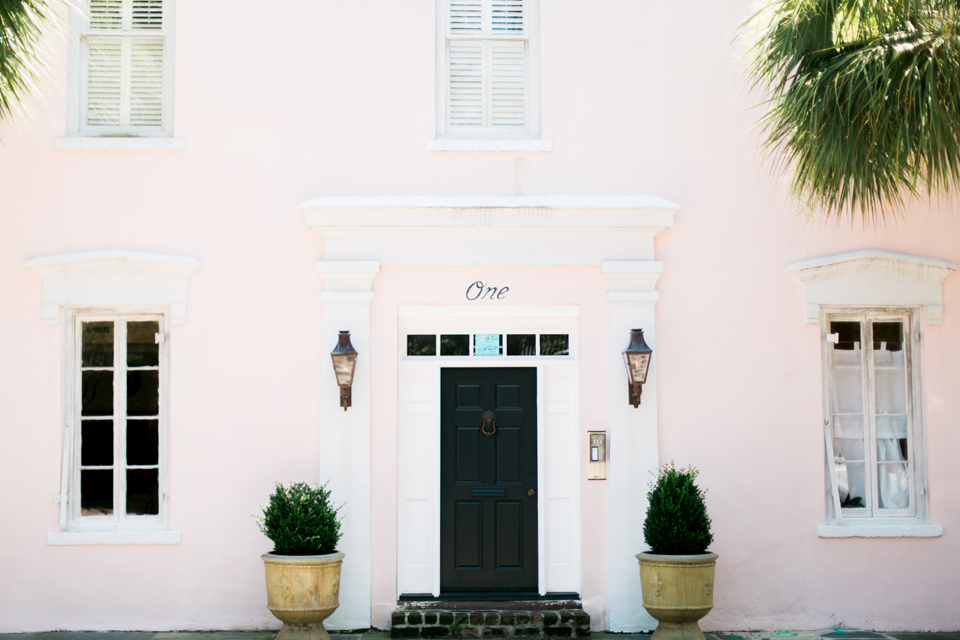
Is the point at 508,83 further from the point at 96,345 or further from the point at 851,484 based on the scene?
the point at 851,484

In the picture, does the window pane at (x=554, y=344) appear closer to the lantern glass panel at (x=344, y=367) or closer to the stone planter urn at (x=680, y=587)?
the lantern glass panel at (x=344, y=367)

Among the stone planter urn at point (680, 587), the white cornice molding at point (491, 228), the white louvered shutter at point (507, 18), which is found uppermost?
the white louvered shutter at point (507, 18)

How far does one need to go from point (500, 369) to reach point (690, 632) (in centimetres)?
263

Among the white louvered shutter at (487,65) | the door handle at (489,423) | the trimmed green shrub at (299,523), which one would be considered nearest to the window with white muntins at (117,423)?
the trimmed green shrub at (299,523)

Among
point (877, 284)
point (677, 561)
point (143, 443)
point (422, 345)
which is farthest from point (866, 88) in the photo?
point (143, 443)

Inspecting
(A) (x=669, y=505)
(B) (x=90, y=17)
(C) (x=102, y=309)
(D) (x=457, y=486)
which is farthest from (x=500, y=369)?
(B) (x=90, y=17)

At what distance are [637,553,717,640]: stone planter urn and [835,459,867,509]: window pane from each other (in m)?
1.61

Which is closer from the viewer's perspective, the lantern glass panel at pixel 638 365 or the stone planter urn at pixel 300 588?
the stone planter urn at pixel 300 588

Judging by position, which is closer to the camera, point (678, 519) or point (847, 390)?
point (678, 519)

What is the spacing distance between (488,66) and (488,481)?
3.68 m

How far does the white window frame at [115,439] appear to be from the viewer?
25.4 ft

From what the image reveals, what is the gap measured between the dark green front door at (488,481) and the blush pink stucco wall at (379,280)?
51 centimetres

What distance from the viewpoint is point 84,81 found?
26.6 feet

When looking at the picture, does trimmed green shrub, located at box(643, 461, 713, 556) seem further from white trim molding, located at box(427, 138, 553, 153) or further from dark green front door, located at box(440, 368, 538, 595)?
white trim molding, located at box(427, 138, 553, 153)
